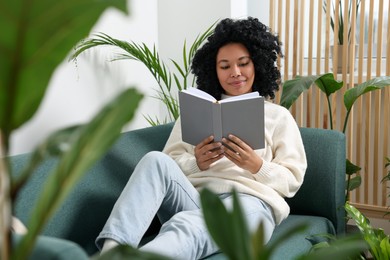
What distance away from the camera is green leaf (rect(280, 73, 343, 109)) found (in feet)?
8.25

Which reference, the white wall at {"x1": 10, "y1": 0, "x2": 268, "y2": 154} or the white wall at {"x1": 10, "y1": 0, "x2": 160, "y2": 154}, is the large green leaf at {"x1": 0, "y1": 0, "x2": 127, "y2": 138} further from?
the white wall at {"x1": 10, "y1": 0, "x2": 268, "y2": 154}

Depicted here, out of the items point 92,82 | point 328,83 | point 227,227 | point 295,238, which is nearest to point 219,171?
point 295,238

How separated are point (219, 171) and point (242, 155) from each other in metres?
0.19

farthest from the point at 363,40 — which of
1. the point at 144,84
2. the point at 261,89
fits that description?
the point at 144,84

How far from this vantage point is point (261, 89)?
242cm

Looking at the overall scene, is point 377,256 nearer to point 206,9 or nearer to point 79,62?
point 79,62

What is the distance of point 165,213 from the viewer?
2.01 m

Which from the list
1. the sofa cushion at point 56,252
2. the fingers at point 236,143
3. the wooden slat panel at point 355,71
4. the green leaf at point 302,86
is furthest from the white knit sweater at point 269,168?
the sofa cushion at point 56,252

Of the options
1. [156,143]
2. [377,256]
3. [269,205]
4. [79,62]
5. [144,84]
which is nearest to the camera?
[377,256]

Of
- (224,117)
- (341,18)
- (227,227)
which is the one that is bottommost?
(224,117)

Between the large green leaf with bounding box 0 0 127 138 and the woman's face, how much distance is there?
191 centimetres

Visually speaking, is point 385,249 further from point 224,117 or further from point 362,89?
point 362,89

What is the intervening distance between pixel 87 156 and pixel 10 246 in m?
0.09

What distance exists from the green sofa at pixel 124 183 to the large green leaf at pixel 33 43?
1195mm
